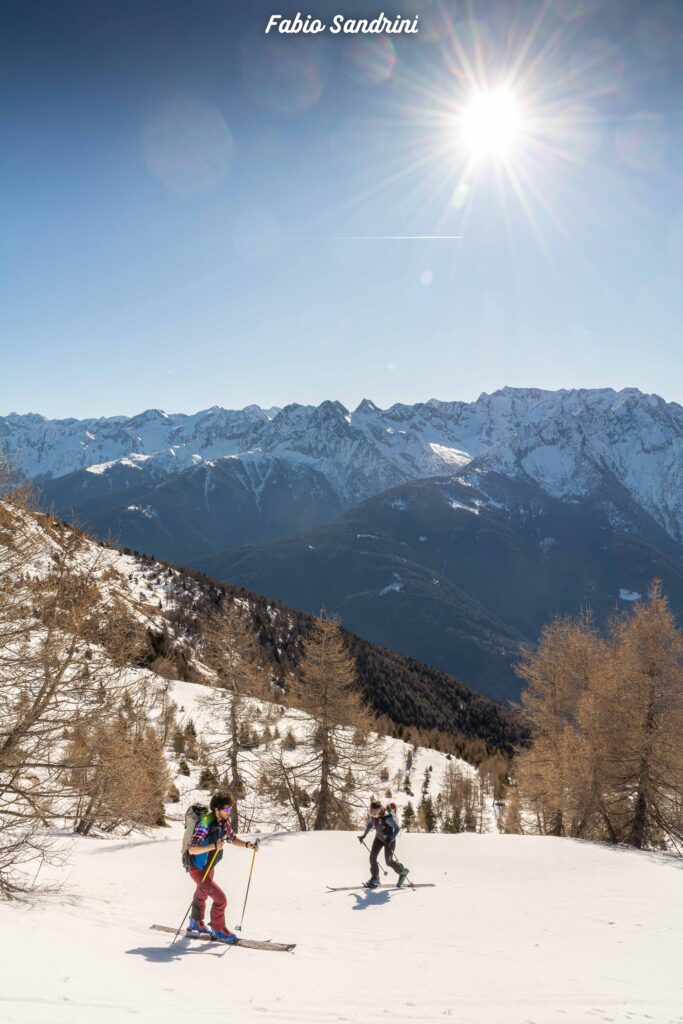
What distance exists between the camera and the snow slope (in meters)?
6.24

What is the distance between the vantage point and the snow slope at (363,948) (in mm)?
6242

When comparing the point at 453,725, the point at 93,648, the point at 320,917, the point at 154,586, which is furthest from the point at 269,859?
the point at 453,725

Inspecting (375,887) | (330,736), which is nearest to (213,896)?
(375,887)

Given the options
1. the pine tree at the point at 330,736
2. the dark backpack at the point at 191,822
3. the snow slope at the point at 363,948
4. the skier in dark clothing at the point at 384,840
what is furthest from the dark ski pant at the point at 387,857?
the pine tree at the point at 330,736

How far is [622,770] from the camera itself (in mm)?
22953

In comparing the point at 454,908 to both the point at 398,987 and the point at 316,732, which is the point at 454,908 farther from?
the point at 316,732

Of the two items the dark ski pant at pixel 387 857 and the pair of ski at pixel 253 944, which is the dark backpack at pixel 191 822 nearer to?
the pair of ski at pixel 253 944

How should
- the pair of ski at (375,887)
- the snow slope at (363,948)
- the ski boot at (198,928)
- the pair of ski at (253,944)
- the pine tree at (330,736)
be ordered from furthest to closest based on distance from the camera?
the pine tree at (330,736) < the pair of ski at (375,887) < the ski boot at (198,928) < the pair of ski at (253,944) < the snow slope at (363,948)

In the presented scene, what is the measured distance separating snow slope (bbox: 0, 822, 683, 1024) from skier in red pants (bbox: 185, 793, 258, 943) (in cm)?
27

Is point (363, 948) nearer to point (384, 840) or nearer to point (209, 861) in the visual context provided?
point (209, 861)

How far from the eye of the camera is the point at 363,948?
9250 mm

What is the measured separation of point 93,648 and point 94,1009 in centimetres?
789

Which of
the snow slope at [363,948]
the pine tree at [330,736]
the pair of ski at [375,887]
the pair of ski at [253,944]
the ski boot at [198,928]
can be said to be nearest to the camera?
the snow slope at [363,948]

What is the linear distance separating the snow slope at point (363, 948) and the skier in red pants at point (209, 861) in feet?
0.90
